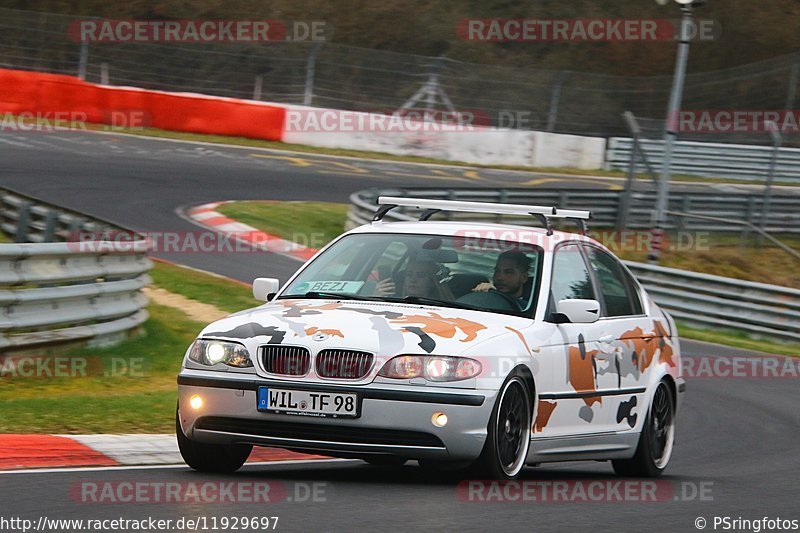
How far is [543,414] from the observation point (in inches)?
295

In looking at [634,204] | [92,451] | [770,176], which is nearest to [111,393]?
[92,451]

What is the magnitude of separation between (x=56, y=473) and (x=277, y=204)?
16799 millimetres

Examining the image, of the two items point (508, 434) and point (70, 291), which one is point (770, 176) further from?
point (508, 434)

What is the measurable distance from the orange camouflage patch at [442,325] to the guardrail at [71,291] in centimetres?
434

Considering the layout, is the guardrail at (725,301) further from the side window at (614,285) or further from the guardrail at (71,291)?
the side window at (614,285)

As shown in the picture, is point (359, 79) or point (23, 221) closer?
point (23, 221)

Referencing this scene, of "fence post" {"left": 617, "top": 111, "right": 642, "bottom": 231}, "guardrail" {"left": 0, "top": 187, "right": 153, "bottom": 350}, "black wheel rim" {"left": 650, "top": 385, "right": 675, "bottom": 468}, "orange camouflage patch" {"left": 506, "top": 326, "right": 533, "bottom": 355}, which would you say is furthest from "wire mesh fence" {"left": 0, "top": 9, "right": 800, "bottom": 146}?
"orange camouflage patch" {"left": 506, "top": 326, "right": 533, "bottom": 355}

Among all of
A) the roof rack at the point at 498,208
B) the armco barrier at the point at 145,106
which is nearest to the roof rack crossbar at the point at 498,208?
the roof rack at the point at 498,208

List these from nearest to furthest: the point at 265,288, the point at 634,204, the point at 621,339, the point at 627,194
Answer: the point at 265,288
the point at 621,339
the point at 627,194
the point at 634,204

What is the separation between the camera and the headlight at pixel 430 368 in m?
6.81

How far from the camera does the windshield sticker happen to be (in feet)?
26.0

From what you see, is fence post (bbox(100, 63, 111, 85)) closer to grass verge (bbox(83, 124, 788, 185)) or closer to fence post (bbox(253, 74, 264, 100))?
grass verge (bbox(83, 124, 788, 185))

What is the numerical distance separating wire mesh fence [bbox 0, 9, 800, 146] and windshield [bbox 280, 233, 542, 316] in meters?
23.8

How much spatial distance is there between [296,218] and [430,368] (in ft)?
53.1
